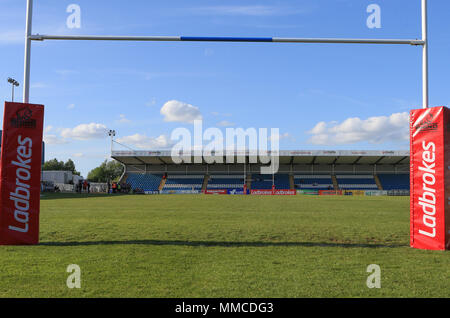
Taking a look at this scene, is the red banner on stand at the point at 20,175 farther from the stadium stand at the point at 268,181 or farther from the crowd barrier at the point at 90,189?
the stadium stand at the point at 268,181

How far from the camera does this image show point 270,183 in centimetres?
5719

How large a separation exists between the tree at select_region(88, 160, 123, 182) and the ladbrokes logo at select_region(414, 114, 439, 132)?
119 metres

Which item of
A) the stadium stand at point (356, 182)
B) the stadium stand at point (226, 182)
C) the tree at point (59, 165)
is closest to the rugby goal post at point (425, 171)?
the stadium stand at point (226, 182)

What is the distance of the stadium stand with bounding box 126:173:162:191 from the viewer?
189 feet

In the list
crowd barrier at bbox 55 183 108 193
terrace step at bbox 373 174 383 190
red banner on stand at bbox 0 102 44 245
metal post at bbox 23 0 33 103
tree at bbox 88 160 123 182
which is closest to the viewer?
red banner on stand at bbox 0 102 44 245

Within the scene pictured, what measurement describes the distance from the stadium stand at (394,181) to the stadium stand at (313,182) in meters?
Answer: 8.76

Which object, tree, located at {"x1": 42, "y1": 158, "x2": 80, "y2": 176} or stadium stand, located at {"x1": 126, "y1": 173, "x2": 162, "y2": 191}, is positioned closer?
stadium stand, located at {"x1": 126, "y1": 173, "x2": 162, "y2": 191}

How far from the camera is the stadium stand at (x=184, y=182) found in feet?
187

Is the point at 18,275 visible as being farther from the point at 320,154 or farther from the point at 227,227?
the point at 320,154

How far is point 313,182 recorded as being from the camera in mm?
57969

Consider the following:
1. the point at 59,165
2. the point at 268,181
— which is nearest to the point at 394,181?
the point at 268,181

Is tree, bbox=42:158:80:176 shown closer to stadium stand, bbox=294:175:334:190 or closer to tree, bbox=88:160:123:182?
tree, bbox=88:160:123:182

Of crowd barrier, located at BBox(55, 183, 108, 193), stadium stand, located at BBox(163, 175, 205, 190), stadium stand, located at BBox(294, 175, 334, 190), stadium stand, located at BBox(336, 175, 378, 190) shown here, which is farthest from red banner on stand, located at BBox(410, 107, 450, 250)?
stadium stand, located at BBox(336, 175, 378, 190)

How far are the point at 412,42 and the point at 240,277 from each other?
6.25 metres
